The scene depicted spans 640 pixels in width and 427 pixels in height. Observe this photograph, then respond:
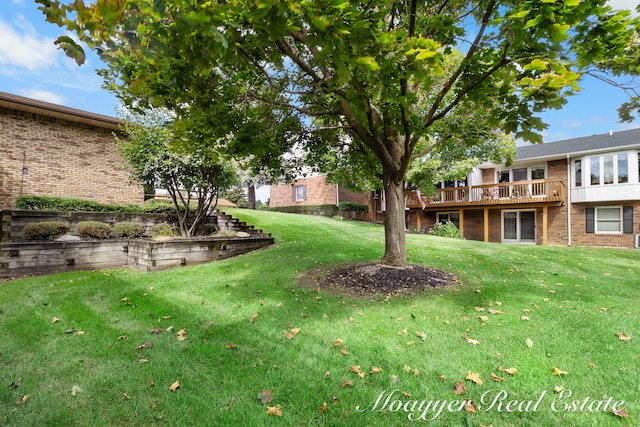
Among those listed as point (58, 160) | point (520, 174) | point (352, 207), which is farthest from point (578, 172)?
point (58, 160)

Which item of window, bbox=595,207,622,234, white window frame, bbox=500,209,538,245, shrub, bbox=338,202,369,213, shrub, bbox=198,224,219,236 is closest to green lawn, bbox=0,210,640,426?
shrub, bbox=198,224,219,236

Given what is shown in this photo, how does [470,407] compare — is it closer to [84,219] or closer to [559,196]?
[84,219]

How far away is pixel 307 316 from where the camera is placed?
4.42 metres

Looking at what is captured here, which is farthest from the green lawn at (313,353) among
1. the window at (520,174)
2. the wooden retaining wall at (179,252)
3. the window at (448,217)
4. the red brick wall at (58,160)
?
the window at (448,217)

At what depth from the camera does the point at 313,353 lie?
11.1 ft

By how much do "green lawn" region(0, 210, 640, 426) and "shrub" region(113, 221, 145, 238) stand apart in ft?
12.6

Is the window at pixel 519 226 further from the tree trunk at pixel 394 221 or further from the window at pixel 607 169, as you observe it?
the tree trunk at pixel 394 221

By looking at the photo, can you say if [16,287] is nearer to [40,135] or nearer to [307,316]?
[307,316]

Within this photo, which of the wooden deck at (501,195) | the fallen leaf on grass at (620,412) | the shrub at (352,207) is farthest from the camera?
the shrub at (352,207)

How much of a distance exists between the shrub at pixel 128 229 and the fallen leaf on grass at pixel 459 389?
10.2 metres

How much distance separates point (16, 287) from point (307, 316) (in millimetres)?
6178

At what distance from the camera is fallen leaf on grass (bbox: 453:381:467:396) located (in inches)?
105

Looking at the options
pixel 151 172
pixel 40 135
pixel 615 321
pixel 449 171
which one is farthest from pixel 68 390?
pixel 449 171

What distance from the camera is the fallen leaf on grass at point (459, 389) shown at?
266 cm
